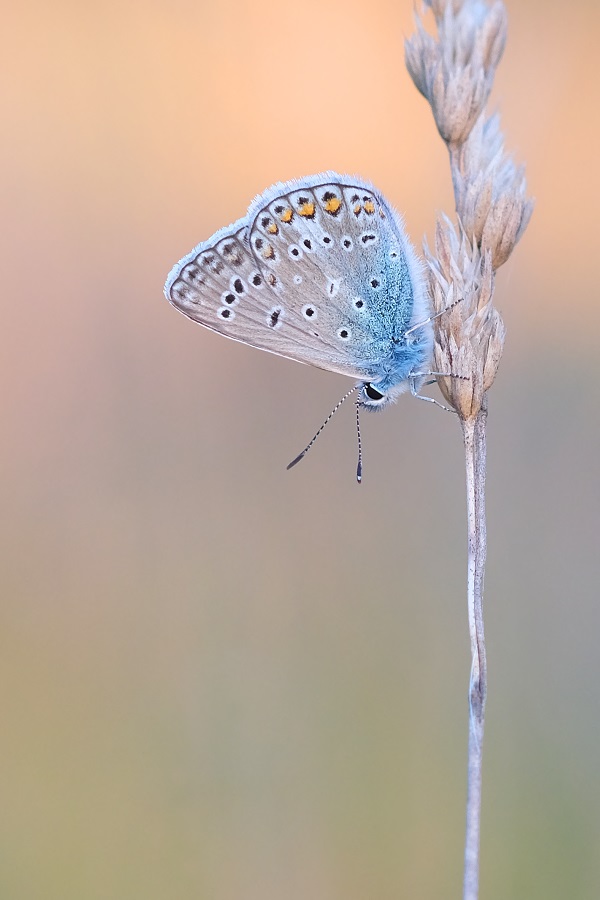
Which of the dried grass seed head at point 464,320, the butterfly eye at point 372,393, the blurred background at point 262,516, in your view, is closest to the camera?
the dried grass seed head at point 464,320

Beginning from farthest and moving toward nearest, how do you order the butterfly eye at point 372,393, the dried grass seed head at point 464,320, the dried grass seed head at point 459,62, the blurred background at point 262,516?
the blurred background at point 262,516
the butterfly eye at point 372,393
the dried grass seed head at point 459,62
the dried grass seed head at point 464,320

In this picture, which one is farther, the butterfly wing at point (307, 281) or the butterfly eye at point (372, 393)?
the butterfly eye at point (372, 393)

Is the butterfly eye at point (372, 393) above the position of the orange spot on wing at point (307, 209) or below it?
below

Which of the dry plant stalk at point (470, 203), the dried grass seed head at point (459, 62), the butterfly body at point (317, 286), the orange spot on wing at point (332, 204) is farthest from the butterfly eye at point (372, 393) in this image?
the dried grass seed head at point (459, 62)

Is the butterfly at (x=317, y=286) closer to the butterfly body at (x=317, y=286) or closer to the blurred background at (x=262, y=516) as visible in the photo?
the butterfly body at (x=317, y=286)

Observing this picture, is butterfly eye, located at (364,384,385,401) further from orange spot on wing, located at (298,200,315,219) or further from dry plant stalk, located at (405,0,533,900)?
dry plant stalk, located at (405,0,533,900)

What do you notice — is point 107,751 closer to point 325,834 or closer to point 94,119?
point 325,834
